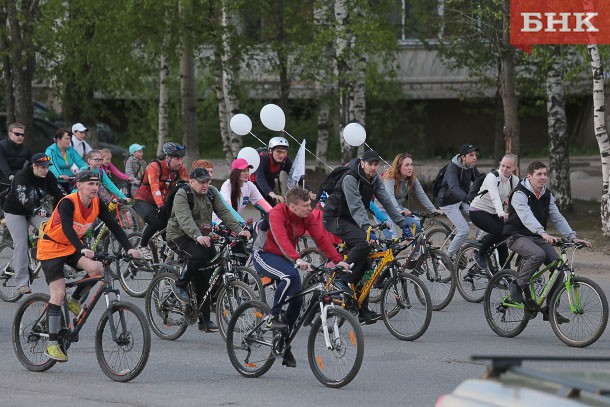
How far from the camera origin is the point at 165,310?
37.7 ft

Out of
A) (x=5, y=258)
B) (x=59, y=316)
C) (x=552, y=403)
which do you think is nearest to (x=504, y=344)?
(x=59, y=316)

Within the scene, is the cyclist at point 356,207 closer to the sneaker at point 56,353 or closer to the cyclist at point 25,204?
the cyclist at point 25,204

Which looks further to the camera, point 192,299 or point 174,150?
point 174,150

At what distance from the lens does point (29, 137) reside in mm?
30406

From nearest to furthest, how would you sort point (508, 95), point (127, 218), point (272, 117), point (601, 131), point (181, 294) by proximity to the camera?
point (181, 294) < point (272, 117) < point (127, 218) < point (601, 131) < point (508, 95)

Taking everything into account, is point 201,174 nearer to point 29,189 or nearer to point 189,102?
point 29,189

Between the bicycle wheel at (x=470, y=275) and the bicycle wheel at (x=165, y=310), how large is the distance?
3687mm

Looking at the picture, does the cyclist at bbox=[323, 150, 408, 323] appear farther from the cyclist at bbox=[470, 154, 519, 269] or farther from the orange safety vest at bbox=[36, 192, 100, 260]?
the orange safety vest at bbox=[36, 192, 100, 260]

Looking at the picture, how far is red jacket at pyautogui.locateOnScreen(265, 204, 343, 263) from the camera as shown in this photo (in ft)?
31.9

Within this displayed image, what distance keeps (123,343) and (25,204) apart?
14.3ft

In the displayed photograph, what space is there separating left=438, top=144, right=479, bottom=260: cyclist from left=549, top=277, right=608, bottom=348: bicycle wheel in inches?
131

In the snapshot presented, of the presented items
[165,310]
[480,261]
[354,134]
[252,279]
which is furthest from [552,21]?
[165,310]

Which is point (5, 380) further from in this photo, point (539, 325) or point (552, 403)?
point (552, 403)

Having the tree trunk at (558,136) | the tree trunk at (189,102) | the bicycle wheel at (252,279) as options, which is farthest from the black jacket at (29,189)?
the tree trunk at (189,102)
